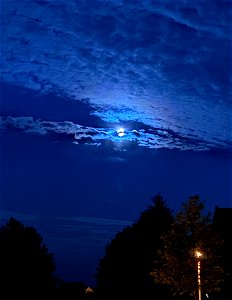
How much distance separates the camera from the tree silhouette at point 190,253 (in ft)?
90.8

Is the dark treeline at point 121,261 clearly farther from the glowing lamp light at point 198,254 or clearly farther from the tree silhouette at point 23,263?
the glowing lamp light at point 198,254

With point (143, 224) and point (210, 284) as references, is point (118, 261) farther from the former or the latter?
point (210, 284)

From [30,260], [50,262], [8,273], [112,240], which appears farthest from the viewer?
[112,240]

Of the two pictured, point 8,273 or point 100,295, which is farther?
point 100,295

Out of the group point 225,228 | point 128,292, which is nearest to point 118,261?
point 128,292

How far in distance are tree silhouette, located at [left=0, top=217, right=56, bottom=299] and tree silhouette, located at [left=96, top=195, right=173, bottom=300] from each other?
641cm

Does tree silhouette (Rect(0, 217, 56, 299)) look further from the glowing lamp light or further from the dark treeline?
the glowing lamp light

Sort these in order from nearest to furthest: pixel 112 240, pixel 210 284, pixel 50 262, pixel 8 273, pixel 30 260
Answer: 1. pixel 210 284
2. pixel 8 273
3. pixel 30 260
4. pixel 50 262
5. pixel 112 240

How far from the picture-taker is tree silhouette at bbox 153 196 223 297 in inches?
1089

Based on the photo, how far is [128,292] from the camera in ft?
148

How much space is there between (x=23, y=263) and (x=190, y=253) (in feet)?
73.0

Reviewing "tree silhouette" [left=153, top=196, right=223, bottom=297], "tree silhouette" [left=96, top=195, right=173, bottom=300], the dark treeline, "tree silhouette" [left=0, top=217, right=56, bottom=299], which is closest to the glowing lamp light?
"tree silhouette" [left=153, top=196, right=223, bottom=297]

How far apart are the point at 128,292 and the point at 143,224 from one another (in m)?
6.52

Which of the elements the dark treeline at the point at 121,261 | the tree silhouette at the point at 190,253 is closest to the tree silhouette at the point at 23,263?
the dark treeline at the point at 121,261
